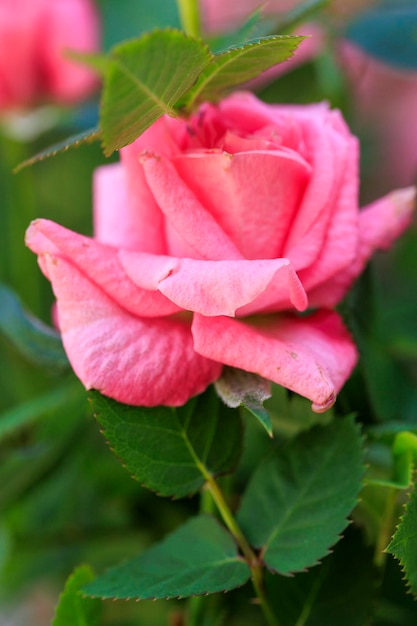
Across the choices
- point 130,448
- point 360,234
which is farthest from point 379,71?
point 130,448

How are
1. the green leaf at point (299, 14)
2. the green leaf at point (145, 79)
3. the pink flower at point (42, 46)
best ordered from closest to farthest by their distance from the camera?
the green leaf at point (145, 79), the green leaf at point (299, 14), the pink flower at point (42, 46)

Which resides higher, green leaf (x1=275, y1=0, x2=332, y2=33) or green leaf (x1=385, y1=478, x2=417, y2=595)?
green leaf (x1=275, y1=0, x2=332, y2=33)

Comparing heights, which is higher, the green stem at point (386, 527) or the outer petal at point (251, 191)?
the outer petal at point (251, 191)

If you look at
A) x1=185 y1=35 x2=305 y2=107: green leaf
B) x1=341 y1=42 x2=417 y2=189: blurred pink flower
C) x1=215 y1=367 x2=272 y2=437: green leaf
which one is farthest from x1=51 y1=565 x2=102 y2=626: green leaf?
x1=341 y1=42 x2=417 y2=189: blurred pink flower

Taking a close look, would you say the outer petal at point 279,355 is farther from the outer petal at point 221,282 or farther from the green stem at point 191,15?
the green stem at point 191,15

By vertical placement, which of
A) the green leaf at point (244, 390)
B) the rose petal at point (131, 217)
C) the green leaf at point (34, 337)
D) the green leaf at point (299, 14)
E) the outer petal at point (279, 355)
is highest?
the green leaf at point (299, 14)

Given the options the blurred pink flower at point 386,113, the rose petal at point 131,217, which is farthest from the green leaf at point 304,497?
the blurred pink flower at point 386,113

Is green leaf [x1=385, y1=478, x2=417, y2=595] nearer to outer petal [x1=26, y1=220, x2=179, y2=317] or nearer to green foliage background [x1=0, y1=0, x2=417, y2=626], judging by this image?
green foliage background [x1=0, y1=0, x2=417, y2=626]
